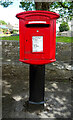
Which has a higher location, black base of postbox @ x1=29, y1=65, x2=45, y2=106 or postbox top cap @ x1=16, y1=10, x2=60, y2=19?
postbox top cap @ x1=16, y1=10, x2=60, y2=19

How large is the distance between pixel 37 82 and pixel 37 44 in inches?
28.6

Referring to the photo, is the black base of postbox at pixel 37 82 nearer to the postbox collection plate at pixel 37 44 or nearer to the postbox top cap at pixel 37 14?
the postbox collection plate at pixel 37 44

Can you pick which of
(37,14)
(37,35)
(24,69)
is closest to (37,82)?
(37,35)

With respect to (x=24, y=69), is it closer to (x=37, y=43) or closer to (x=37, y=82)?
(x=37, y=82)

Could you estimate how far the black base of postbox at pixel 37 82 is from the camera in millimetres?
2455

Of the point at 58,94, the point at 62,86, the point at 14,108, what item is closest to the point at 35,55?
the point at 14,108

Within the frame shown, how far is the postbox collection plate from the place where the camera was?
2.15 m

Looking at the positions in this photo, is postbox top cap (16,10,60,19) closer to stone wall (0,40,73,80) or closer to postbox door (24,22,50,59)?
postbox door (24,22,50,59)

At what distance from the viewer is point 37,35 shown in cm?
212

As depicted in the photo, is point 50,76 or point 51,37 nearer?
point 51,37

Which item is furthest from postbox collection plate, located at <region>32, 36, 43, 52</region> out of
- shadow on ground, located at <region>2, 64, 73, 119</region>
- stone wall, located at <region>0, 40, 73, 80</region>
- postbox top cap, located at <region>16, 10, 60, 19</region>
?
stone wall, located at <region>0, 40, 73, 80</region>

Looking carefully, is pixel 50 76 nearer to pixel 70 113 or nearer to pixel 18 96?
pixel 18 96

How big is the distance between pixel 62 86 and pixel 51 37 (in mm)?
1933

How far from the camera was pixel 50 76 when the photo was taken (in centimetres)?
436
